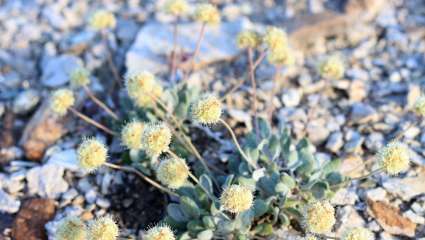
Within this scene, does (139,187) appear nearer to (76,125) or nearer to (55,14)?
(76,125)

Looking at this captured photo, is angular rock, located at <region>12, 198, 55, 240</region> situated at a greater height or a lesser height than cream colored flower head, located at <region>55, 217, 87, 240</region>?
lesser

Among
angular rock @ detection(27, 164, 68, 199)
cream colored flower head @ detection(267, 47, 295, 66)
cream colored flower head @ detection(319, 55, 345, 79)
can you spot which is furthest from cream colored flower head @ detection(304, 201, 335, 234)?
angular rock @ detection(27, 164, 68, 199)

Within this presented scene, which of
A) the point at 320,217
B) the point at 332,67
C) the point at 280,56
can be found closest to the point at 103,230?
the point at 320,217

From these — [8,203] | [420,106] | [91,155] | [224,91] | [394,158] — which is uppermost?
[420,106]

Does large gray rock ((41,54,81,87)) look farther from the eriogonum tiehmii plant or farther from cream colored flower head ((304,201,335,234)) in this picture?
cream colored flower head ((304,201,335,234))

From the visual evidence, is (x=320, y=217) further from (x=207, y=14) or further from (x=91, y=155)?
(x=207, y=14)
